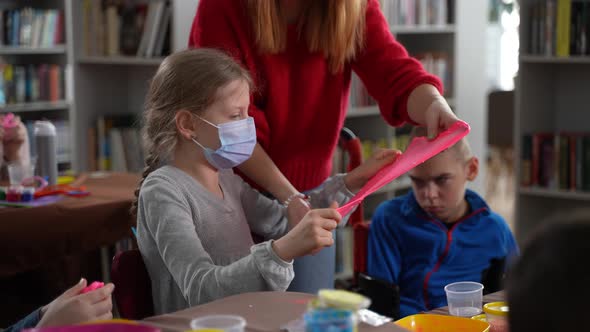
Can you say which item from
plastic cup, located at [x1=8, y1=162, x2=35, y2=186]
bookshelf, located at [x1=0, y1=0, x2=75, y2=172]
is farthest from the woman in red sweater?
bookshelf, located at [x1=0, y1=0, x2=75, y2=172]

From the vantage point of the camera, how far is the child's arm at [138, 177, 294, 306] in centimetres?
155

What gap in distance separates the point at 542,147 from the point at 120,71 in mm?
2466

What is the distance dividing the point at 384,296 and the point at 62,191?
127cm

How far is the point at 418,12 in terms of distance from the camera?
190 inches

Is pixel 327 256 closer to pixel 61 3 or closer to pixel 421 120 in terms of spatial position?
pixel 421 120

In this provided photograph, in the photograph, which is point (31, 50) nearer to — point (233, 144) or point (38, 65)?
point (38, 65)

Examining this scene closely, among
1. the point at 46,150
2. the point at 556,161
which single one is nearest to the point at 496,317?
the point at 46,150

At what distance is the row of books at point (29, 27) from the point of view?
17.4ft

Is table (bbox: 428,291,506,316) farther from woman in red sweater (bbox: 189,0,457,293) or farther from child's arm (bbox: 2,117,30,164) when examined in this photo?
child's arm (bbox: 2,117,30,164)

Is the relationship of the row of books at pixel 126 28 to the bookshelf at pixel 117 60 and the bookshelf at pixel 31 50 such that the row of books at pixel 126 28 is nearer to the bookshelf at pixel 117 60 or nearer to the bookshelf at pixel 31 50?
the bookshelf at pixel 117 60

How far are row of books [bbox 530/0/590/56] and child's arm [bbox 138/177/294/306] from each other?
9.77ft

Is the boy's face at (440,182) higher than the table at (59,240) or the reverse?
higher

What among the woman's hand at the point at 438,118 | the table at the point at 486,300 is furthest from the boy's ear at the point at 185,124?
the table at the point at 486,300

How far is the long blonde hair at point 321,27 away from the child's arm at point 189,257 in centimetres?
45
